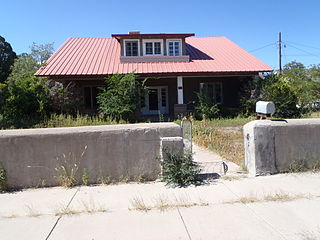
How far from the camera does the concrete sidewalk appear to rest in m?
3.32

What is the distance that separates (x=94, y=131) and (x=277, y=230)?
11.3ft

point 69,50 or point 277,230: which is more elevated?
point 69,50

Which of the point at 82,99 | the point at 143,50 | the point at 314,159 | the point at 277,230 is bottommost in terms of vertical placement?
the point at 277,230

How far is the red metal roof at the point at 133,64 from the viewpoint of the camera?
16.8 metres

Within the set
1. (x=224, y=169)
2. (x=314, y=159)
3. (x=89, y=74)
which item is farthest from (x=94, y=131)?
(x=89, y=74)

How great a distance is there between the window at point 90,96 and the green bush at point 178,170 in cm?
1465

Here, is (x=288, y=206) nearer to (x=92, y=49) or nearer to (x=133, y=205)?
Answer: (x=133, y=205)

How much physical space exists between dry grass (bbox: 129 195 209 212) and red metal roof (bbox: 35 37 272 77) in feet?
42.8

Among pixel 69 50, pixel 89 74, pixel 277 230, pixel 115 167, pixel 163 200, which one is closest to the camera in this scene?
pixel 277 230

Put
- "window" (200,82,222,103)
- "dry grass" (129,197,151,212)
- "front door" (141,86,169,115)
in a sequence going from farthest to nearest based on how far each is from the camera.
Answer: "window" (200,82,222,103) < "front door" (141,86,169,115) < "dry grass" (129,197,151,212)

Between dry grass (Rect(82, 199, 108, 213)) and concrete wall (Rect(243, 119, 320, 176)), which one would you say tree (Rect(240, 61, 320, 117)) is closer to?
→ concrete wall (Rect(243, 119, 320, 176))

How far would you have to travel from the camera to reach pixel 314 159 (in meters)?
5.67

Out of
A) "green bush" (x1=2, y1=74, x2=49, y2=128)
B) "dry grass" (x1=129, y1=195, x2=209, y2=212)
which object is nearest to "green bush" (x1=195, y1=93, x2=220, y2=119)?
"green bush" (x1=2, y1=74, x2=49, y2=128)

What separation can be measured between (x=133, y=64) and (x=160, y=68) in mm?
2006
